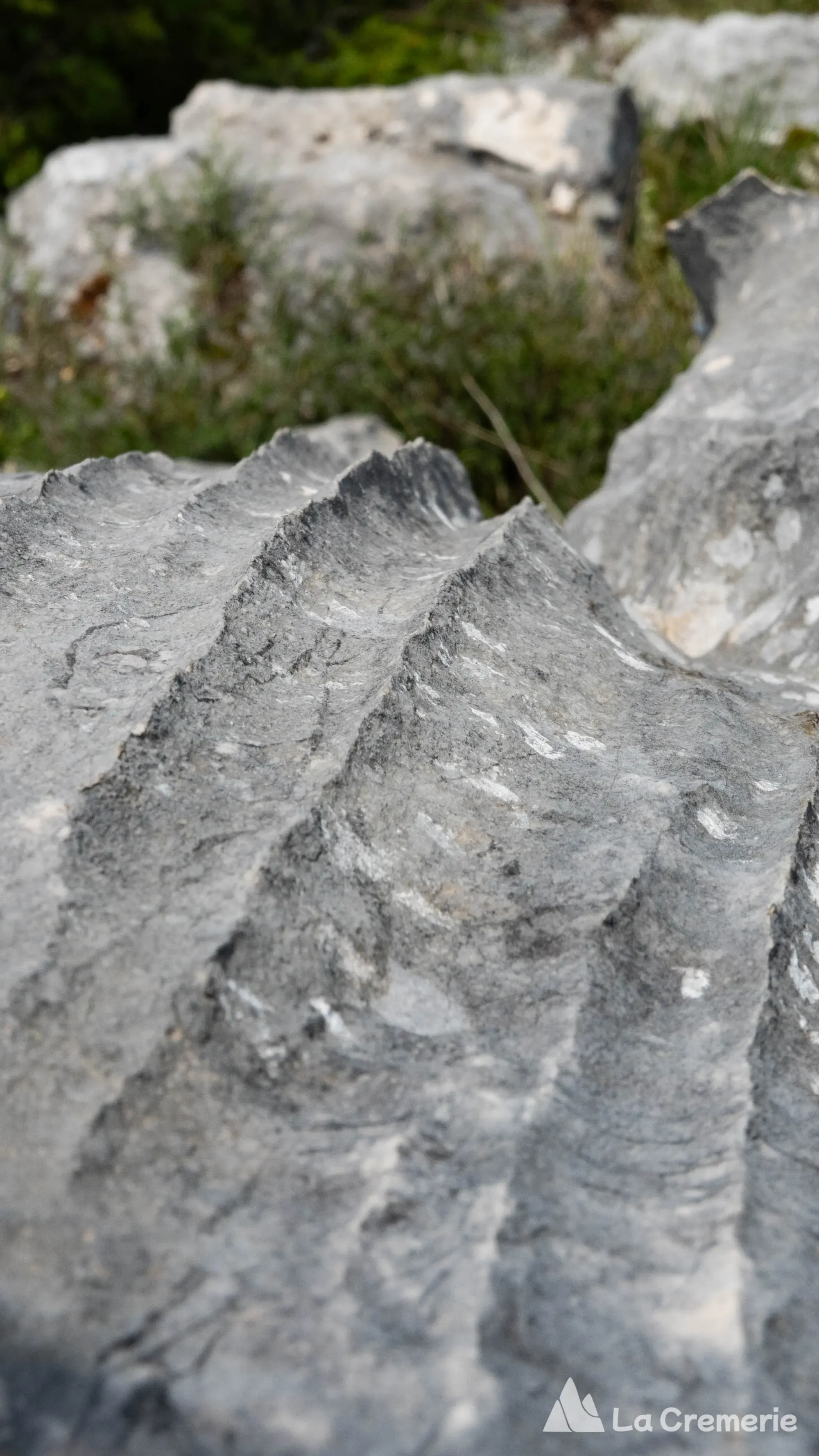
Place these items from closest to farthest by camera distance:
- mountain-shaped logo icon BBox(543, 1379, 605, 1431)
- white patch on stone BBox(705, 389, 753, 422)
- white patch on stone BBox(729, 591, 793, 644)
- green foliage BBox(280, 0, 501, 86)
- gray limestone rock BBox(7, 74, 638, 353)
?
mountain-shaped logo icon BBox(543, 1379, 605, 1431) → white patch on stone BBox(729, 591, 793, 644) → white patch on stone BBox(705, 389, 753, 422) → gray limestone rock BBox(7, 74, 638, 353) → green foliage BBox(280, 0, 501, 86)

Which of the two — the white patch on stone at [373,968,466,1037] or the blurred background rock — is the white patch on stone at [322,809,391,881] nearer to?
the white patch on stone at [373,968,466,1037]

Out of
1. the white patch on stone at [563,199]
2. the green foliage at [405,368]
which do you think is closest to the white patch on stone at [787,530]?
the green foliage at [405,368]

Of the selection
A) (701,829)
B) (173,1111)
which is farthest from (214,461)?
(173,1111)

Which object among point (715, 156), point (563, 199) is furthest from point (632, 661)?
point (715, 156)

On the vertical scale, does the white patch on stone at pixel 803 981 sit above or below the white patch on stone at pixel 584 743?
below

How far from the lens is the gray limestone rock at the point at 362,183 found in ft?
15.8

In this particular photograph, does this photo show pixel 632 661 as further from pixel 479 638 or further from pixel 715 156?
pixel 715 156

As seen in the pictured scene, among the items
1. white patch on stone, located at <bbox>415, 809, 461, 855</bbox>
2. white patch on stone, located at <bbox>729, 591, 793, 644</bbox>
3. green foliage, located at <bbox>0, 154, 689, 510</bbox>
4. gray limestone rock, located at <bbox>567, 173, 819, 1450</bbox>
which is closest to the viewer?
gray limestone rock, located at <bbox>567, 173, 819, 1450</bbox>

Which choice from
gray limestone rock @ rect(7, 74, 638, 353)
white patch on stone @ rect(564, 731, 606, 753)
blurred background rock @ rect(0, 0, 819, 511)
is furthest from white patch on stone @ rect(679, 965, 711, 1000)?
gray limestone rock @ rect(7, 74, 638, 353)

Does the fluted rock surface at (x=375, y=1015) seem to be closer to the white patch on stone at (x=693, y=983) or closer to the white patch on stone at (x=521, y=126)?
the white patch on stone at (x=693, y=983)

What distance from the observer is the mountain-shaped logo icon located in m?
0.76

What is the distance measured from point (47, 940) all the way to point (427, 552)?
95cm

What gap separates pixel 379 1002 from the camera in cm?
103

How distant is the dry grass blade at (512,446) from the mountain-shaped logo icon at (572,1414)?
117 inches
